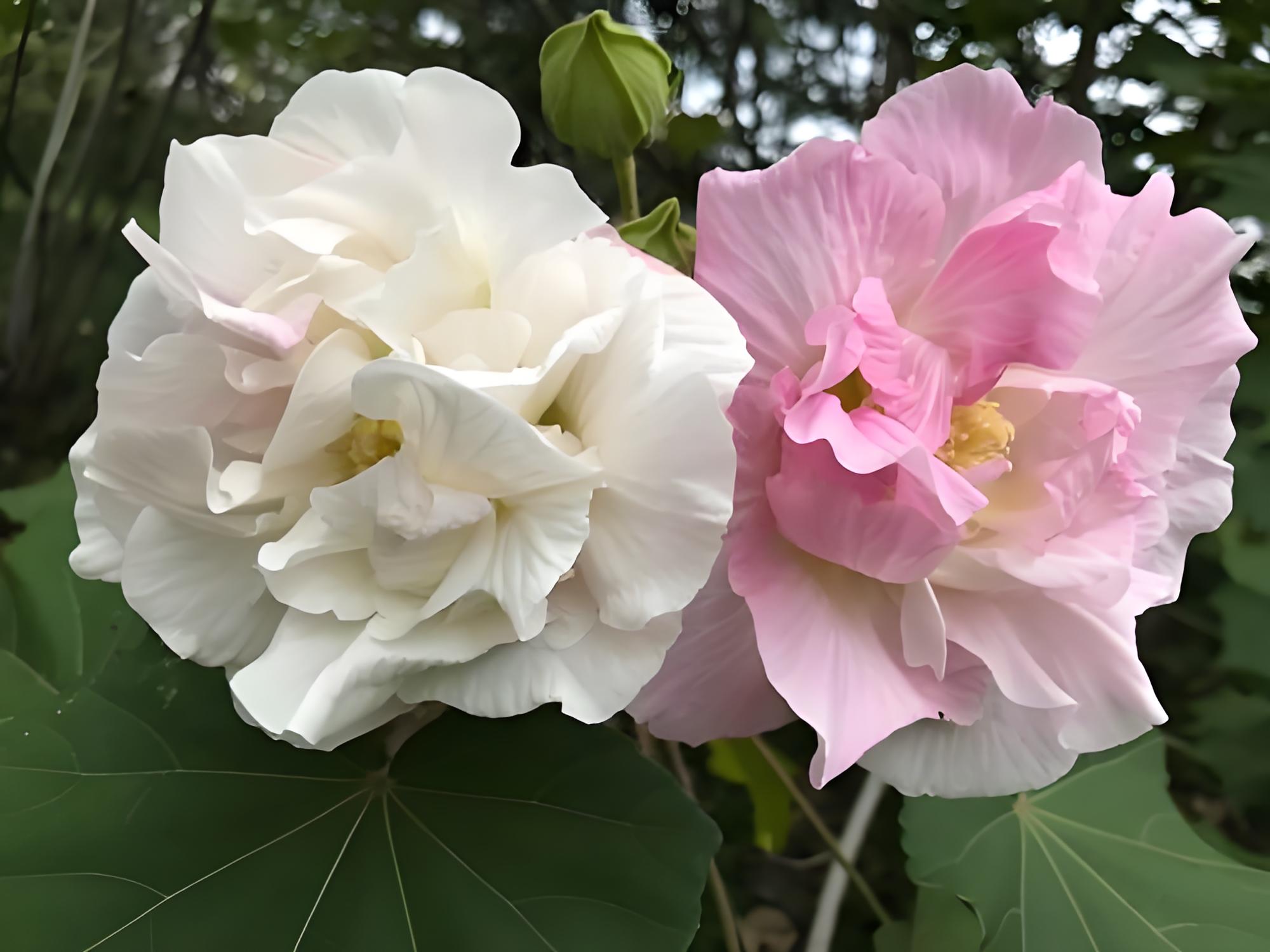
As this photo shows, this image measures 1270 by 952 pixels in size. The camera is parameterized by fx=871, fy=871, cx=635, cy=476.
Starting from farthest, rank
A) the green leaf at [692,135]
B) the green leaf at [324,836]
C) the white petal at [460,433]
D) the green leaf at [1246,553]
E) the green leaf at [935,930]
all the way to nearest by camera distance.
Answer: the green leaf at [692,135], the green leaf at [1246,553], the green leaf at [935,930], the green leaf at [324,836], the white petal at [460,433]

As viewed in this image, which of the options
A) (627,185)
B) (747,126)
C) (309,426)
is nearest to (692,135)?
(747,126)

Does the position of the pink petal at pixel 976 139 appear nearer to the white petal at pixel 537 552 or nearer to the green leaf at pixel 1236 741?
the white petal at pixel 537 552

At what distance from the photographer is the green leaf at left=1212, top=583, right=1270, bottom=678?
2.02 ft

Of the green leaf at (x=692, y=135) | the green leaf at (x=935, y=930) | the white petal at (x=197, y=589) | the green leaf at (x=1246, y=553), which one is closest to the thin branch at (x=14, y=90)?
the green leaf at (x=692, y=135)

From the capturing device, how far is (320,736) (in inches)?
9.0

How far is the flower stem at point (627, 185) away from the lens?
0.39 meters

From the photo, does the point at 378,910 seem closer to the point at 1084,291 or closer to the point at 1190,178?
the point at 1084,291

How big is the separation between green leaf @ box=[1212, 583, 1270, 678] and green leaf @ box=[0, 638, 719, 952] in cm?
48

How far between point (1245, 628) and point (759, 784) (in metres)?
0.37

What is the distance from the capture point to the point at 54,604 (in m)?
0.54

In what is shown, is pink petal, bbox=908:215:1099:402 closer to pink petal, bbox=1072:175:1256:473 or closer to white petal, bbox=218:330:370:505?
pink petal, bbox=1072:175:1256:473

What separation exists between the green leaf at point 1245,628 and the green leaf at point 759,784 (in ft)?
1.11

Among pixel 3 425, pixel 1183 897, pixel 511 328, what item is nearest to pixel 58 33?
pixel 3 425

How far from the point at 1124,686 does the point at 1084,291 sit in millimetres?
131
